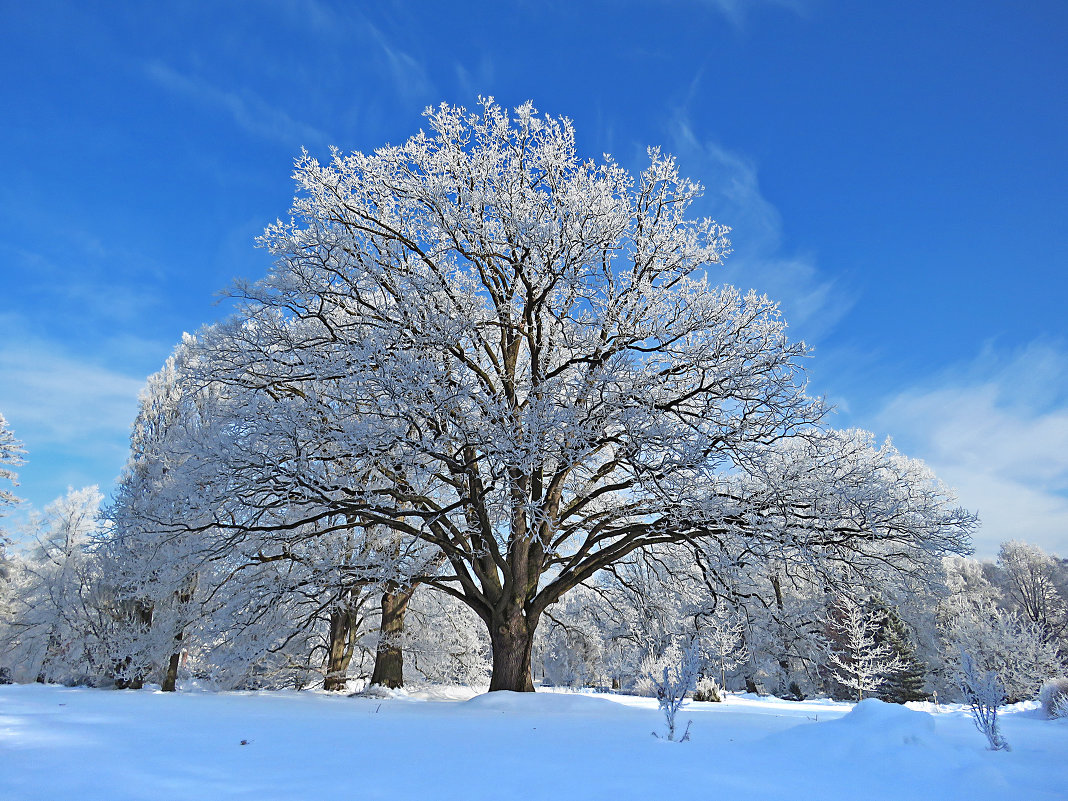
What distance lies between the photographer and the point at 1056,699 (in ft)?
27.3

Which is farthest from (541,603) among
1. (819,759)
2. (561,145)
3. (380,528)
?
(561,145)

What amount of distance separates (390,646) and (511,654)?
4390 millimetres

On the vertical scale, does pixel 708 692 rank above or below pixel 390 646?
below

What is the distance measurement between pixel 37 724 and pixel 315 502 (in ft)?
16.1

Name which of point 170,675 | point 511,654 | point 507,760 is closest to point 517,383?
point 511,654

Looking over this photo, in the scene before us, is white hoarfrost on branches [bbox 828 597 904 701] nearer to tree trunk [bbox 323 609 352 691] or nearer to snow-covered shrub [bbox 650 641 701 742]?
tree trunk [bbox 323 609 352 691]

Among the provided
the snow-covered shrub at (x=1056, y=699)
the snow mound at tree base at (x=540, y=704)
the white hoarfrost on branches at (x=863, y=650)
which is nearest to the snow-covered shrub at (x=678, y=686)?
the snow mound at tree base at (x=540, y=704)

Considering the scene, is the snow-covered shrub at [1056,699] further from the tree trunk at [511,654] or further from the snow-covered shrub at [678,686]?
the tree trunk at [511,654]

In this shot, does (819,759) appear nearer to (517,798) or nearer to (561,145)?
(517,798)

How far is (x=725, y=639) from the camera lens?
18547 mm

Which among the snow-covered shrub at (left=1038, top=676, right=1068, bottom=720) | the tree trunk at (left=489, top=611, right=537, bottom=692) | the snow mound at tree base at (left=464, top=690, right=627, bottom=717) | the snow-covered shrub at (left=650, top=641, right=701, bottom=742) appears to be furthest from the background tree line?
the snow-covered shrub at (left=650, top=641, right=701, bottom=742)

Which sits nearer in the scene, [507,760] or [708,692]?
[507,760]

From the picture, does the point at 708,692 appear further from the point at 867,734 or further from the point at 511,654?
the point at 867,734

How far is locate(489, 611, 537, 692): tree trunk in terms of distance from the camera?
1044 centimetres
